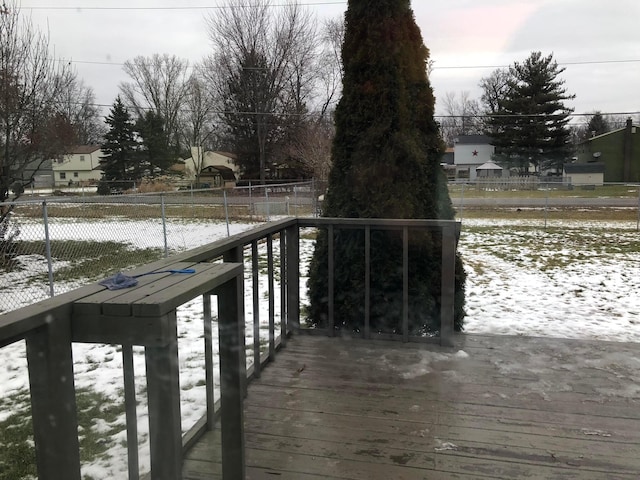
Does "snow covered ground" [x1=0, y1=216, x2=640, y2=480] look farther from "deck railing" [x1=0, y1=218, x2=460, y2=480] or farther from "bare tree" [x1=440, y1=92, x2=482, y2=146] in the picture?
"bare tree" [x1=440, y1=92, x2=482, y2=146]

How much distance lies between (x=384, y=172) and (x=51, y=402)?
292 cm

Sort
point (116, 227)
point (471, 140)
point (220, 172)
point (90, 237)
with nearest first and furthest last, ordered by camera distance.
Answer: point (90, 237) → point (116, 227) → point (220, 172) → point (471, 140)

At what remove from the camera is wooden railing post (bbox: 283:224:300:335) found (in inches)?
140

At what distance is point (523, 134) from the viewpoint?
3525 centimetres

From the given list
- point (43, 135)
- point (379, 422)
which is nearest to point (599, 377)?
point (379, 422)

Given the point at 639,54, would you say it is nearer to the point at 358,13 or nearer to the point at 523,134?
the point at 523,134

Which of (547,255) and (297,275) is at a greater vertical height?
(297,275)

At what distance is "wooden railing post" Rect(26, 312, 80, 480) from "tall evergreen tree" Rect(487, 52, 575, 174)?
37.3 metres

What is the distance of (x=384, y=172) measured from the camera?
12.1 ft

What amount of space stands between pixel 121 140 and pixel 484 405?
124 ft

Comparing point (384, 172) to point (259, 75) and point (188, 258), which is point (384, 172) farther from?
point (259, 75)

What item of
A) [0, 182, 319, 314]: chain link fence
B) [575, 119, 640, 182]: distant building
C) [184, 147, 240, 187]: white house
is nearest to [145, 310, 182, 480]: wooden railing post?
[0, 182, 319, 314]: chain link fence

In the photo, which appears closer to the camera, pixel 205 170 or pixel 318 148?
pixel 318 148

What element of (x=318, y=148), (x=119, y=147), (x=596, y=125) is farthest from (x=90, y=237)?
(x=596, y=125)
